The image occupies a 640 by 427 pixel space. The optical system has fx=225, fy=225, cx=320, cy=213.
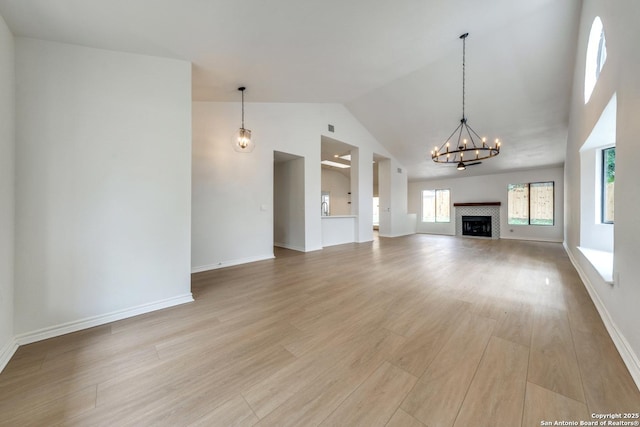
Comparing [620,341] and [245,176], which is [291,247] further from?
[620,341]

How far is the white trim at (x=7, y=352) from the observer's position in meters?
1.52

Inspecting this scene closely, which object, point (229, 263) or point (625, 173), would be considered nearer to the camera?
point (625, 173)

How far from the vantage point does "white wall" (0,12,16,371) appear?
5.22 feet

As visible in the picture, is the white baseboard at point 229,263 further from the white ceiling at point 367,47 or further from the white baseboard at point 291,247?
the white ceiling at point 367,47

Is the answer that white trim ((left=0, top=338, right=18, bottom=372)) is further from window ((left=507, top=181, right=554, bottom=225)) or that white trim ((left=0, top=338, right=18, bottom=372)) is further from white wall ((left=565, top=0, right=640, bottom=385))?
window ((left=507, top=181, right=554, bottom=225))

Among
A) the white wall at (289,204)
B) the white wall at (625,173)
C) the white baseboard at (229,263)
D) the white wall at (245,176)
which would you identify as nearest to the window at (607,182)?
the white wall at (625,173)

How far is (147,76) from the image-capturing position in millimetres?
2299

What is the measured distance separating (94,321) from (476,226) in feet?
35.6

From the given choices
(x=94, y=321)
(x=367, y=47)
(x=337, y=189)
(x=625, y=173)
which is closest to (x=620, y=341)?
(x=625, y=173)

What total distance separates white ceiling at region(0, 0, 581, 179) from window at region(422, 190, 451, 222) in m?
3.86

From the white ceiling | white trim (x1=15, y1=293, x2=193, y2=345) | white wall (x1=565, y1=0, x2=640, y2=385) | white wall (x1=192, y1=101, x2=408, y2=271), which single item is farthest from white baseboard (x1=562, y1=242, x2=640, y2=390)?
white wall (x1=192, y1=101, x2=408, y2=271)

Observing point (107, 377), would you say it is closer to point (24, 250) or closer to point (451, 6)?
point (24, 250)

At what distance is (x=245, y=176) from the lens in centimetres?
427

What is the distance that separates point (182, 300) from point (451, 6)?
448 cm
